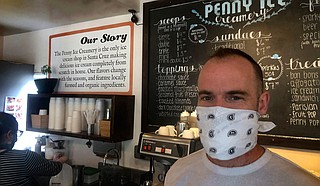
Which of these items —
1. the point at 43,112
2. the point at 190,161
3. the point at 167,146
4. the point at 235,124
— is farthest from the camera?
the point at 43,112

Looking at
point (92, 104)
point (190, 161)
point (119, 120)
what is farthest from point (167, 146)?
point (92, 104)

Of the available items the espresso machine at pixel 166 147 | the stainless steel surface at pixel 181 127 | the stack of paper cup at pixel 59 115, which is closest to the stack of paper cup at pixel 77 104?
the stack of paper cup at pixel 59 115

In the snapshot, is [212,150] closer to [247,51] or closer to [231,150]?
[231,150]

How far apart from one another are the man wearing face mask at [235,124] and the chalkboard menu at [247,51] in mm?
778

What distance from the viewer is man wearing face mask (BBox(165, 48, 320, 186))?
81cm

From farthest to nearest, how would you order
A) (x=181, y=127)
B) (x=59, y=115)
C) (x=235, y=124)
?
(x=59, y=115), (x=181, y=127), (x=235, y=124)

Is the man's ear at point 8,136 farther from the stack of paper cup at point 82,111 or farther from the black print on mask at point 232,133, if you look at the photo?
the black print on mask at point 232,133

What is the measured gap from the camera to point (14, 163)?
186cm

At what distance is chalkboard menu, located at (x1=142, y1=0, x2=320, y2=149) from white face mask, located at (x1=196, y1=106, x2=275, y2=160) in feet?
2.69

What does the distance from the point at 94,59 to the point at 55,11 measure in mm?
552

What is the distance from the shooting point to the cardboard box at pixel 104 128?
2102 mm

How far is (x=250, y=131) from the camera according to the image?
842 mm

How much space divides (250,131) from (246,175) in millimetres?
142

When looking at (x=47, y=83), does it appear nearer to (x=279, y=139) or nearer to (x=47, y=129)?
(x=47, y=129)
